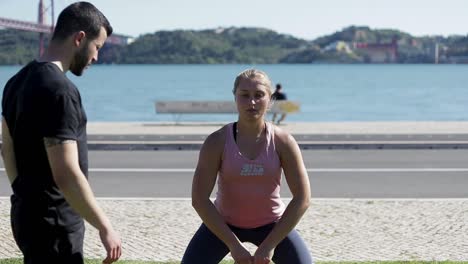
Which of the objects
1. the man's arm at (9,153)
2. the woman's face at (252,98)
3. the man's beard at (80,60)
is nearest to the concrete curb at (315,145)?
the woman's face at (252,98)

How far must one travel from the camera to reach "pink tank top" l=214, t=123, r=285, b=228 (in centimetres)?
461

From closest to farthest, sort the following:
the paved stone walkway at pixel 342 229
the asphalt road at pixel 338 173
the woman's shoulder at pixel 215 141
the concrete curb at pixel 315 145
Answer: the woman's shoulder at pixel 215 141, the paved stone walkway at pixel 342 229, the asphalt road at pixel 338 173, the concrete curb at pixel 315 145

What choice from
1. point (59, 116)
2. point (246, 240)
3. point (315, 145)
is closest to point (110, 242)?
point (59, 116)

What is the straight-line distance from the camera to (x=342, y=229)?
9008 mm

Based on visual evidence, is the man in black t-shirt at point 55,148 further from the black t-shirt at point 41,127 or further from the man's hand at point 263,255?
the man's hand at point 263,255

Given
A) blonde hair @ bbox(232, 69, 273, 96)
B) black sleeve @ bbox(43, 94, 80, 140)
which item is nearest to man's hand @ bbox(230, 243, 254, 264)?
blonde hair @ bbox(232, 69, 273, 96)

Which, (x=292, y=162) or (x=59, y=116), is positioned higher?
(x=59, y=116)

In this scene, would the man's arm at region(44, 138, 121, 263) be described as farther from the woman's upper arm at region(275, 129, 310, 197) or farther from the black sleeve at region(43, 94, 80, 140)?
the woman's upper arm at region(275, 129, 310, 197)

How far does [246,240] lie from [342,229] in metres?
4.38

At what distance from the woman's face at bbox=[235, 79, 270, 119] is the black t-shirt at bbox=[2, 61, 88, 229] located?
0.96 meters

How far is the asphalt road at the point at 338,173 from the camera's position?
41.1 ft

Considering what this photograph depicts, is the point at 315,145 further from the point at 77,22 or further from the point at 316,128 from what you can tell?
the point at 77,22

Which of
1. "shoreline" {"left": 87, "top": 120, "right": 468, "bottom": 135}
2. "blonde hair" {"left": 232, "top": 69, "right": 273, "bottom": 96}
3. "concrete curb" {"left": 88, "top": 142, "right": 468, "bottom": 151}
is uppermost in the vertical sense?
"blonde hair" {"left": 232, "top": 69, "right": 273, "bottom": 96}

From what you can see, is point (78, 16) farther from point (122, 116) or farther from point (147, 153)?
point (122, 116)
